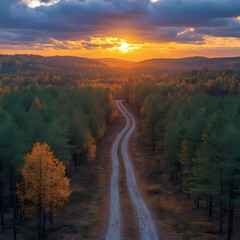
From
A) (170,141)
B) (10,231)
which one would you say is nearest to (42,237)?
(10,231)

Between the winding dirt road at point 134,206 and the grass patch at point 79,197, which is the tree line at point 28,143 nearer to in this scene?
the grass patch at point 79,197

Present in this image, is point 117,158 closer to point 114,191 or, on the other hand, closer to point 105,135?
point 114,191

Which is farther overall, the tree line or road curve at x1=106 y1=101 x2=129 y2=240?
the tree line

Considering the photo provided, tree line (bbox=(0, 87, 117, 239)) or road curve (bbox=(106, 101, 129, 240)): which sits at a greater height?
tree line (bbox=(0, 87, 117, 239))

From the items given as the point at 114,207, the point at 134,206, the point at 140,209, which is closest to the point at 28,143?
the point at 114,207

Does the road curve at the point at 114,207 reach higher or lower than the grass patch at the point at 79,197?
higher

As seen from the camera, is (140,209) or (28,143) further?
(28,143)

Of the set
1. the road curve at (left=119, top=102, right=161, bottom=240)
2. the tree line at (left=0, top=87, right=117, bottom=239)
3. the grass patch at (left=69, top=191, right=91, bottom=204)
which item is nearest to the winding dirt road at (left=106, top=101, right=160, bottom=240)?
the road curve at (left=119, top=102, right=161, bottom=240)

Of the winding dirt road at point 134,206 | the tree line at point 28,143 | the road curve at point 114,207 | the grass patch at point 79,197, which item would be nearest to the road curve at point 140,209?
the winding dirt road at point 134,206

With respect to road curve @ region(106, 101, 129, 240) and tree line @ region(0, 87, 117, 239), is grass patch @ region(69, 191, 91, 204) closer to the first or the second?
road curve @ region(106, 101, 129, 240)

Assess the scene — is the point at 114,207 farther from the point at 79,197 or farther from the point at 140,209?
the point at 79,197

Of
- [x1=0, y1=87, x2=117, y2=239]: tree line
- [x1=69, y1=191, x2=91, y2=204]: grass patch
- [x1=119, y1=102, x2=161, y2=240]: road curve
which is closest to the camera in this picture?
[x1=119, y1=102, x2=161, y2=240]: road curve
